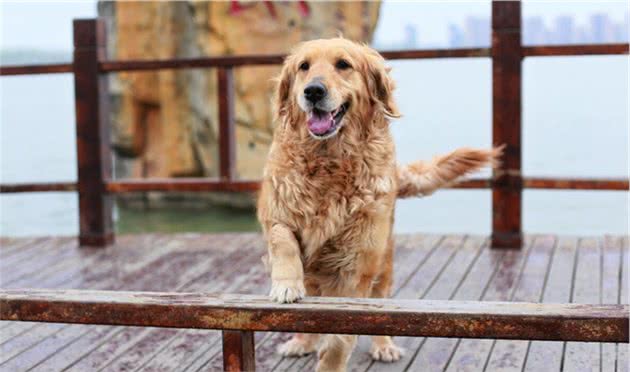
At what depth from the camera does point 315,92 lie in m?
2.99

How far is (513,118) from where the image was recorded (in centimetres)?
501

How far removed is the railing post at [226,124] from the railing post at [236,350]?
2.73 metres

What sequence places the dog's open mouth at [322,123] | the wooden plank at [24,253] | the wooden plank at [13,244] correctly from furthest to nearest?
the wooden plank at [13,244] → the wooden plank at [24,253] → the dog's open mouth at [322,123]

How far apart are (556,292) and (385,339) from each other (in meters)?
1.23

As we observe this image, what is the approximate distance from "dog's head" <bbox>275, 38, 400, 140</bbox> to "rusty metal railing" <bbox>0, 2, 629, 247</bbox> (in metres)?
1.78

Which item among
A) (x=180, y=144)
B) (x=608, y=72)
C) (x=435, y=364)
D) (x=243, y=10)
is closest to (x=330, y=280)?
(x=435, y=364)

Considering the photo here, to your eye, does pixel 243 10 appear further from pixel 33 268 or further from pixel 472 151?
pixel 472 151

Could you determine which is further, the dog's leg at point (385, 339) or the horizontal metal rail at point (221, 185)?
the horizontal metal rail at point (221, 185)

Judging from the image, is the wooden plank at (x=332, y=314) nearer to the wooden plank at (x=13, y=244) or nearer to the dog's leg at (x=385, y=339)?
the dog's leg at (x=385, y=339)

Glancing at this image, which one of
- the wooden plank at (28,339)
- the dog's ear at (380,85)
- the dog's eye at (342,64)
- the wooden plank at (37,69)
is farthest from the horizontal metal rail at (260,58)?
the wooden plank at (28,339)

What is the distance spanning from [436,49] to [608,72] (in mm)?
10719

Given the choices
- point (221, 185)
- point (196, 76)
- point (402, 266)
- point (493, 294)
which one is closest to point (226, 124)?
point (221, 185)

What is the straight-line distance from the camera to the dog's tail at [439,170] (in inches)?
154

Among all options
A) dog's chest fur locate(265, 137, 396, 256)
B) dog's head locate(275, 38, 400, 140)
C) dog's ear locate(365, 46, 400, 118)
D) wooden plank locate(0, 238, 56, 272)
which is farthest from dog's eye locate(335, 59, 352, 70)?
wooden plank locate(0, 238, 56, 272)
